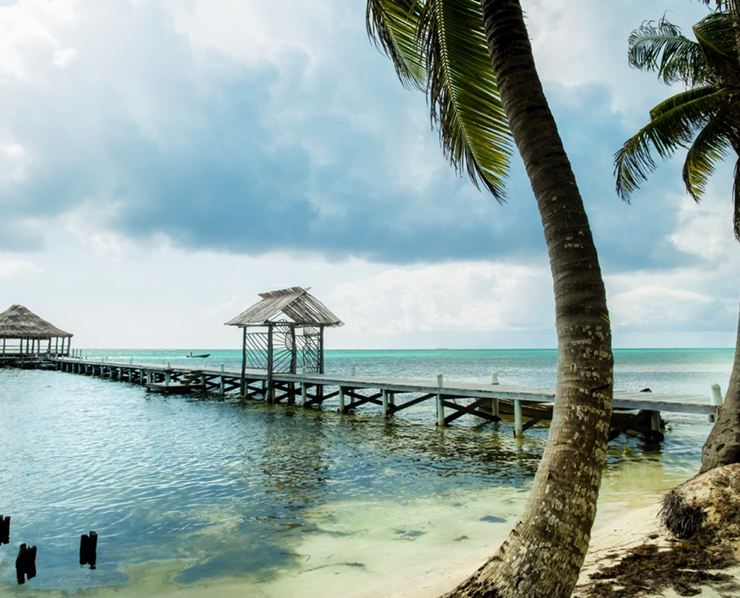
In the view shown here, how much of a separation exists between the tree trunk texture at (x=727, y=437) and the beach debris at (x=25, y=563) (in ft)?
30.6

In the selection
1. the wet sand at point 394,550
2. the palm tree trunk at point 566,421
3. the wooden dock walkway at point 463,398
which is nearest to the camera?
the palm tree trunk at point 566,421

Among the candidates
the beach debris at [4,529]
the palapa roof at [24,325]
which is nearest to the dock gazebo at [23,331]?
the palapa roof at [24,325]

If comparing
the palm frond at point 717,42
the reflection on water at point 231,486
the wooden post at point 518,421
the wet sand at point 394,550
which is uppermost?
the palm frond at point 717,42

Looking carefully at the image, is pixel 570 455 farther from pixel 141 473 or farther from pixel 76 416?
pixel 76 416

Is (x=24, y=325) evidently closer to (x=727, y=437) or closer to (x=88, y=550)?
(x=88, y=550)

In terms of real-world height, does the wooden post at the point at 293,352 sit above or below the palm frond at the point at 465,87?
below

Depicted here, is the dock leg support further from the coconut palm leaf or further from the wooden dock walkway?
the coconut palm leaf

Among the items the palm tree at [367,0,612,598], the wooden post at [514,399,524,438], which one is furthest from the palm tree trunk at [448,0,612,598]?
the wooden post at [514,399,524,438]

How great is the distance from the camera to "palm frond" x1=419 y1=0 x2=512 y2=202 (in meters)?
4.56

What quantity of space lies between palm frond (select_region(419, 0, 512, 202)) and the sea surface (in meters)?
5.43

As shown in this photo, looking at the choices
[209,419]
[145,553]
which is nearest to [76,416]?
[209,419]

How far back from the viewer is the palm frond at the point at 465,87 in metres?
4.56

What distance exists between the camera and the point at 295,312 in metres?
28.4

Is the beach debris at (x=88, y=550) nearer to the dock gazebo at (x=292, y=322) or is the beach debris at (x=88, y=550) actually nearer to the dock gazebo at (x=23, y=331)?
the dock gazebo at (x=292, y=322)
